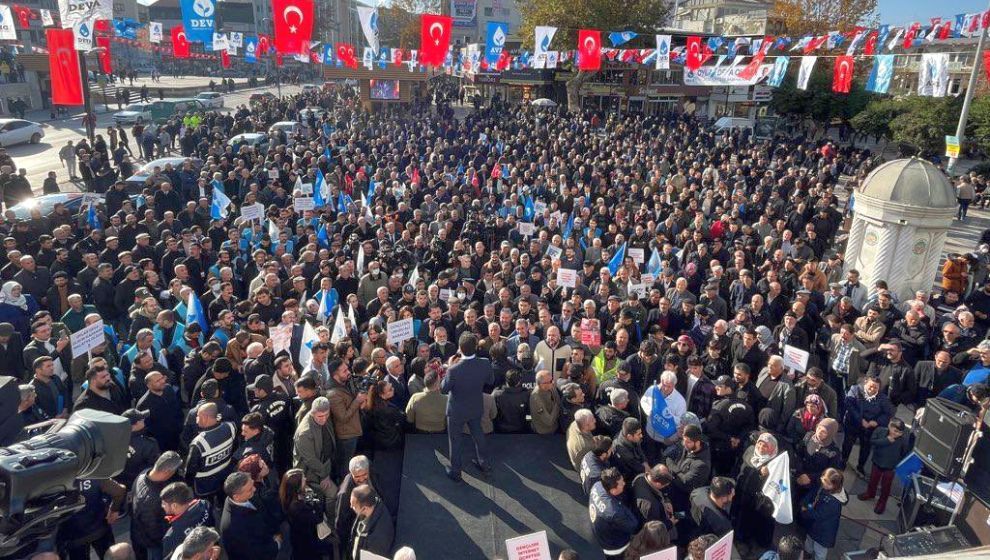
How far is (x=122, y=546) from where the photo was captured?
4.25 m

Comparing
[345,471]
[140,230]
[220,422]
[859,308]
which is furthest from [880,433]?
[140,230]

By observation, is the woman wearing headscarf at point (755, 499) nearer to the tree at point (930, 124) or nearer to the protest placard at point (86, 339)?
the protest placard at point (86, 339)

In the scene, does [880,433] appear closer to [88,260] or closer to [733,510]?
[733,510]

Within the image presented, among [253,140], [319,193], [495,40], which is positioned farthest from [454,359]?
[253,140]

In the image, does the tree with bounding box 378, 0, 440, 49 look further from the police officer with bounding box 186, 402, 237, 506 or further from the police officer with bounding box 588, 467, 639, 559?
the police officer with bounding box 588, 467, 639, 559

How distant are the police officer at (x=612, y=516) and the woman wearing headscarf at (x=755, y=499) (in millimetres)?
1437

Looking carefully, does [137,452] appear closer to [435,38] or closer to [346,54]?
[435,38]

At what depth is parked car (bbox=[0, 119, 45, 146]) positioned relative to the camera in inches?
1144

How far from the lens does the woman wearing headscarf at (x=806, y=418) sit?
6617mm

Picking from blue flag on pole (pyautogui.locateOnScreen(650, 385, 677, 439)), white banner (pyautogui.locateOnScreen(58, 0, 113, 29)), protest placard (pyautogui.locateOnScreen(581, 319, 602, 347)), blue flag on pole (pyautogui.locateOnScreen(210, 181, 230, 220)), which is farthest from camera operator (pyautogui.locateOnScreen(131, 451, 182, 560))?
white banner (pyautogui.locateOnScreen(58, 0, 113, 29))

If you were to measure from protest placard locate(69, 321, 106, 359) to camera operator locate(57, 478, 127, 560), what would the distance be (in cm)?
272

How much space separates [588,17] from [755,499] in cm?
4065

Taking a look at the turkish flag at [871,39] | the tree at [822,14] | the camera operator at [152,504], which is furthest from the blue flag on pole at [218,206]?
the tree at [822,14]

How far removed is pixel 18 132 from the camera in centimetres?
2970
